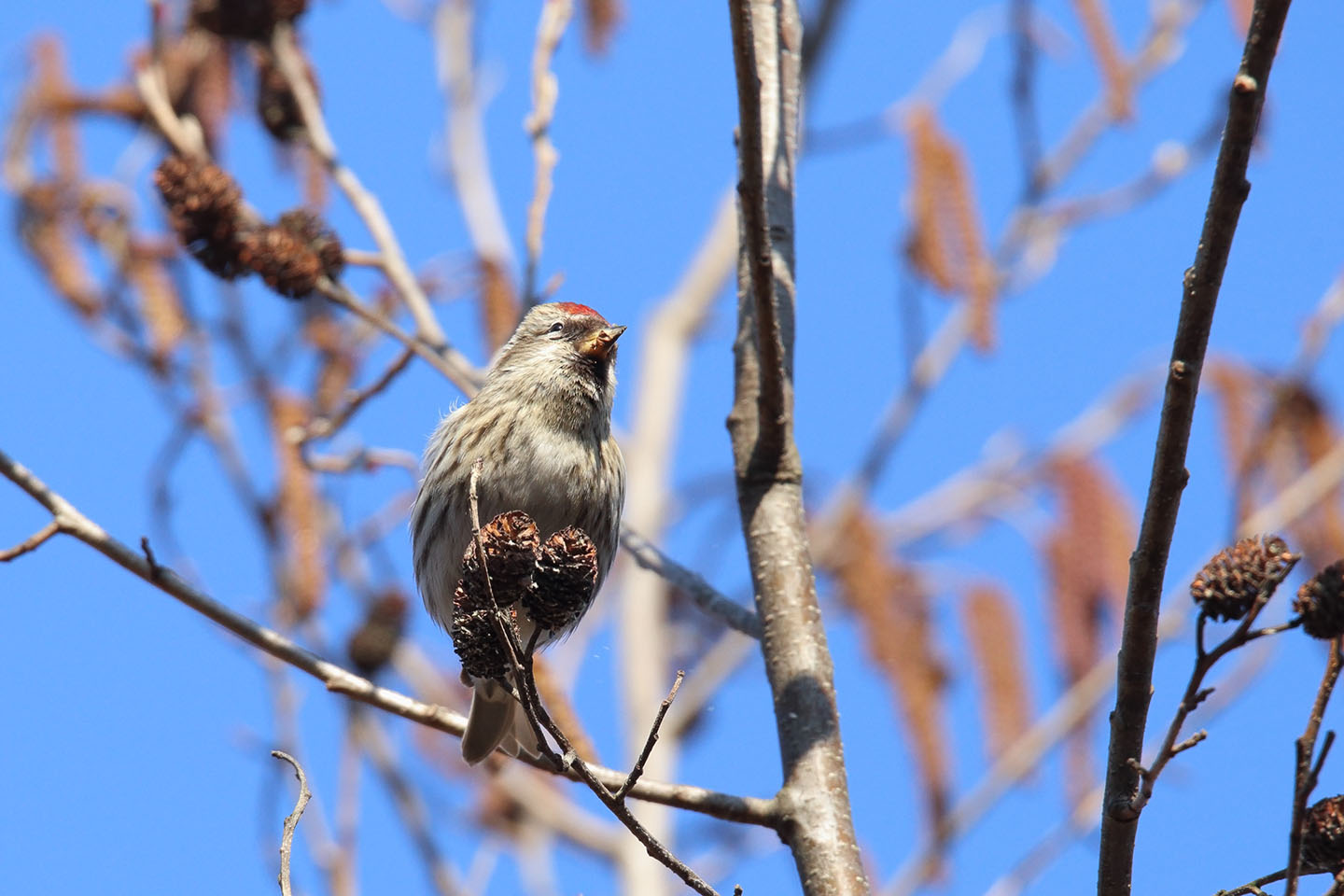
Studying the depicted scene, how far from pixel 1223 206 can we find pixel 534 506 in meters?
2.15

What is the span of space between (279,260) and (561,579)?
1.85 meters

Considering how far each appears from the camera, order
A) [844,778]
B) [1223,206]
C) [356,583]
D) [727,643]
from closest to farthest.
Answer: [1223,206]
[844,778]
[356,583]
[727,643]

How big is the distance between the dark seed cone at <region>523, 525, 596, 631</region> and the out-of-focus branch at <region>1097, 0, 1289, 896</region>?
77 cm

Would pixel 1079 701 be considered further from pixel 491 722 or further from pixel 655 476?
pixel 655 476

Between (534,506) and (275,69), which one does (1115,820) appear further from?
(275,69)

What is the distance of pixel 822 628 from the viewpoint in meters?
2.91

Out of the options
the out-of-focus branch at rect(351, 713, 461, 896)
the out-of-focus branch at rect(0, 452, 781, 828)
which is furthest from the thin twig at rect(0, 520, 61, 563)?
the out-of-focus branch at rect(351, 713, 461, 896)

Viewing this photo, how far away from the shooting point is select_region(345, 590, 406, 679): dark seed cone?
499cm

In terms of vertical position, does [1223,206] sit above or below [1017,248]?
below

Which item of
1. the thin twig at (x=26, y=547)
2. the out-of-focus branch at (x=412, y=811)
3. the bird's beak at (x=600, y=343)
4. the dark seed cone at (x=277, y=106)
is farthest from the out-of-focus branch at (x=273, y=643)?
the out-of-focus branch at (x=412, y=811)

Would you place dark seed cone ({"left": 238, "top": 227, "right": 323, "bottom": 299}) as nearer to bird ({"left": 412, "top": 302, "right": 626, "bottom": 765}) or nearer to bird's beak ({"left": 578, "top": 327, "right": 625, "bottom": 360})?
bird ({"left": 412, "top": 302, "right": 626, "bottom": 765})

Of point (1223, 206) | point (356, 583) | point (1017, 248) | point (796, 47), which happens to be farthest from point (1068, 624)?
point (1223, 206)

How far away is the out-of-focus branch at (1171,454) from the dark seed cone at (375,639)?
137 inches

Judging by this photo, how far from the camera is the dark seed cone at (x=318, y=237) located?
3711 mm
